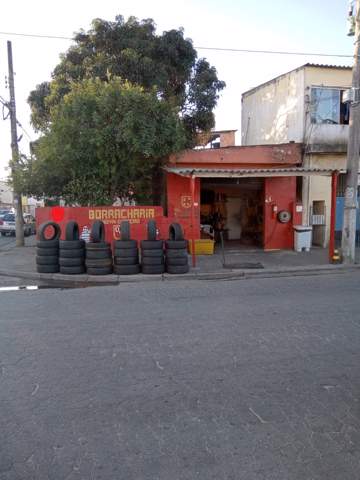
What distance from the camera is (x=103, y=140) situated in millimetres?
11344

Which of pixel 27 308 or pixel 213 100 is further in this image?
pixel 213 100

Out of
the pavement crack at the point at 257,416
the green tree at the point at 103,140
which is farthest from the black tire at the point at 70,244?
the pavement crack at the point at 257,416

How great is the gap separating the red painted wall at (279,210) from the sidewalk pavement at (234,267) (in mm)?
870

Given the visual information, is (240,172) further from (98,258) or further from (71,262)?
(71,262)

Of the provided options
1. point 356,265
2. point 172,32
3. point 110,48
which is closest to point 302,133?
point 356,265

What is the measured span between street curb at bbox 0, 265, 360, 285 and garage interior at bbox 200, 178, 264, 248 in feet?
16.1

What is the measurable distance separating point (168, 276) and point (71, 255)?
2622 mm

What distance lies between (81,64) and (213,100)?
19.7ft

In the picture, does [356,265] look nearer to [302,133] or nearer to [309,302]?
[309,302]

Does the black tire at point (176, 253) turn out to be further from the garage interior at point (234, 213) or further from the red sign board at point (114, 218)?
the garage interior at point (234, 213)

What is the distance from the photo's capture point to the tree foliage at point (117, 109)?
11.4 metres

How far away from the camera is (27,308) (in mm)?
6473

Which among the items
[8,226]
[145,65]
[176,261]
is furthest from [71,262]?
[8,226]

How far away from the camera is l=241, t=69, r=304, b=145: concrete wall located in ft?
46.9
